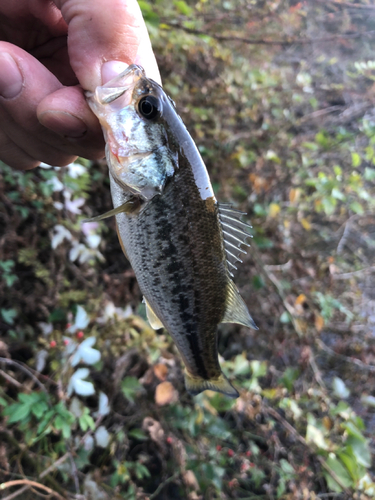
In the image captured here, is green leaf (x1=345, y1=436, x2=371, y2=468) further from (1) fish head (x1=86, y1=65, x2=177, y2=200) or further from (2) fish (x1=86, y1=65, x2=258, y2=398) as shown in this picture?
(1) fish head (x1=86, y1=65, x2=177, y2=200)

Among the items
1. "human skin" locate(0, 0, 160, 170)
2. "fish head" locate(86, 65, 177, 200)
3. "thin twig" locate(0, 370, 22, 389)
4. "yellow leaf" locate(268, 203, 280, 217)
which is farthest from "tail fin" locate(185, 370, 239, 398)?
"yellow leaf" locate(268, 203, 280, 217)

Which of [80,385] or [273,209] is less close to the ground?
[80,385]

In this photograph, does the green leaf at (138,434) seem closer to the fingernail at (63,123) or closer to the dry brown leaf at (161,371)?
the dry brown leaf at (161,371)

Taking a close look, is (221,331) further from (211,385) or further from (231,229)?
(231,229)

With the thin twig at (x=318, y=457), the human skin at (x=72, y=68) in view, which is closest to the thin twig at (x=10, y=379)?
the human skin at (x=72, y=68)

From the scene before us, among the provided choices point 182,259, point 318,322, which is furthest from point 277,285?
point 182,259
